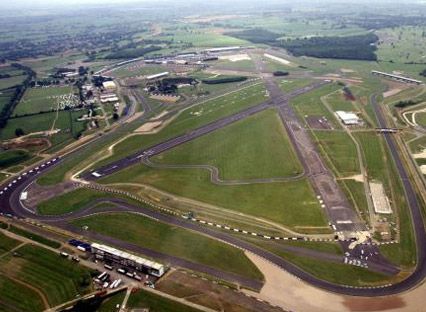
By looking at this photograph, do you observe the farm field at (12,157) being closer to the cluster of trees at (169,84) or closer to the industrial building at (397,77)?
the cluster of trees at (169,84)

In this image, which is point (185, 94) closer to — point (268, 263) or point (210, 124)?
point (210, 124)

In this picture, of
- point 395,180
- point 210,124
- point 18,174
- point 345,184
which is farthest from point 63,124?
point 395,180

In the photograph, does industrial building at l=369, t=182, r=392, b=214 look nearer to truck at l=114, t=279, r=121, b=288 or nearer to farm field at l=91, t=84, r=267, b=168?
truck at l=114, t=279, r=121, b=288

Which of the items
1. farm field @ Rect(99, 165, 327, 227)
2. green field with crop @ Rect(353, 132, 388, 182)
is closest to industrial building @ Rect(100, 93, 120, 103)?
farm field @ Rect(99, 165, 327, 227)

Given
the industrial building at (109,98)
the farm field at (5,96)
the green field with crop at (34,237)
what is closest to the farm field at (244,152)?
the green field with crop at (34,237)

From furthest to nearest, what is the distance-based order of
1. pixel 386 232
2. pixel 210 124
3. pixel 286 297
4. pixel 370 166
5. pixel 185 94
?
1. pixel 185 94
2. pixel 210 124
3. pixel 370 166
4. pixel 386 232
5. pixel 286 297

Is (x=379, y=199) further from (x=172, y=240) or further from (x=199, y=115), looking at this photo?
(x=199, y=115)
